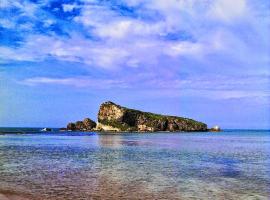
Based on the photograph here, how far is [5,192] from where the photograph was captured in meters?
24.8

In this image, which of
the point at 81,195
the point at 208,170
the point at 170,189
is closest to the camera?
the point at 81,195

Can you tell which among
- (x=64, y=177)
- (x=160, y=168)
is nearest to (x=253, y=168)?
(x=160, y=168)

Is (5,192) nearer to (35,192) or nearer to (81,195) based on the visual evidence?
(35,192)

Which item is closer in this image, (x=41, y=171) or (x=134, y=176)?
(x=134, y=176)

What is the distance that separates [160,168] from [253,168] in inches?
406

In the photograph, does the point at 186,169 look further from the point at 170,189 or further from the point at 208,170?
the point at 170,189

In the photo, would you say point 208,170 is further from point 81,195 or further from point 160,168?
point 81,195

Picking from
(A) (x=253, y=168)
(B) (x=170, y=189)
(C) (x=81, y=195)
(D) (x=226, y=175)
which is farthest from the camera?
(A) (x=253, y=168)

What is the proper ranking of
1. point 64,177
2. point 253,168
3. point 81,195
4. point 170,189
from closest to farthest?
point 81,195 → point 170,189 → point 64,177 → point 253,168

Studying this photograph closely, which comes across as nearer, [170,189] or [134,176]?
[170,189]

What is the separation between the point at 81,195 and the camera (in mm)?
24500

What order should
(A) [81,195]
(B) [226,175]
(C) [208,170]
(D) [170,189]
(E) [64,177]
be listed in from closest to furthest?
(A) [81,195], (D) [170,189], (E) [64,177], (B) [226,175], (C) [208,170]

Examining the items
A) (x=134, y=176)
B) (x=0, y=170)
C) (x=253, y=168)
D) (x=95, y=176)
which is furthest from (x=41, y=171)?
(x=253, y=168)

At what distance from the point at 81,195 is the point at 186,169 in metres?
17.0
